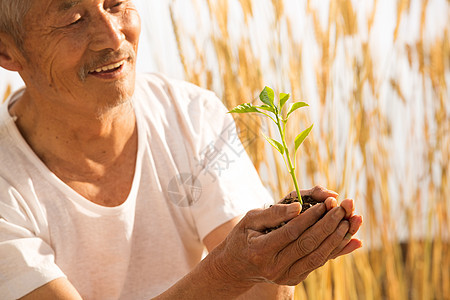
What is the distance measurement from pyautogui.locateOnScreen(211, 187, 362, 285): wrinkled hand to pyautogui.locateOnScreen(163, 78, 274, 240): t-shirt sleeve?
26 cm

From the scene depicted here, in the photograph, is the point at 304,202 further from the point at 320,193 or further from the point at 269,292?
the point at 269,292

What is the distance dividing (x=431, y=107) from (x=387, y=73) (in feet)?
0.56

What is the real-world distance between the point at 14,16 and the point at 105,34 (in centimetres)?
18

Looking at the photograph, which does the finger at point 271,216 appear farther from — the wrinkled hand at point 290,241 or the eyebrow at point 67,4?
the eyebrow at point 67,4

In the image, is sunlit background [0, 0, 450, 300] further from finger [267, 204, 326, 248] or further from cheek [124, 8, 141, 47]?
finger [267, 204, 326, 248]

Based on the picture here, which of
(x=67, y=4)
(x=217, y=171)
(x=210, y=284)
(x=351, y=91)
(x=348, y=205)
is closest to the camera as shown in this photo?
(x=348, y=205)

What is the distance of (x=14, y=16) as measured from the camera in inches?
47.3

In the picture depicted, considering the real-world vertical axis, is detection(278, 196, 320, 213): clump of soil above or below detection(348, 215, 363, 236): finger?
above

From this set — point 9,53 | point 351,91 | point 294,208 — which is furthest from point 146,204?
point 351,91

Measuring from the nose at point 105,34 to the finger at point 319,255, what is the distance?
1.61ft

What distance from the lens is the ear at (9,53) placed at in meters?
1.25

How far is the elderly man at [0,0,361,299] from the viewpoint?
1.18 m

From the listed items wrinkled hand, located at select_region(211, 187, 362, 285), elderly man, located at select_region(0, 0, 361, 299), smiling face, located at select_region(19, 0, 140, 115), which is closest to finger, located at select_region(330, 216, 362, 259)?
wrinkled hand, located at select_region(211, 187, 362, 285)

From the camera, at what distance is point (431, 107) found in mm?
1882
